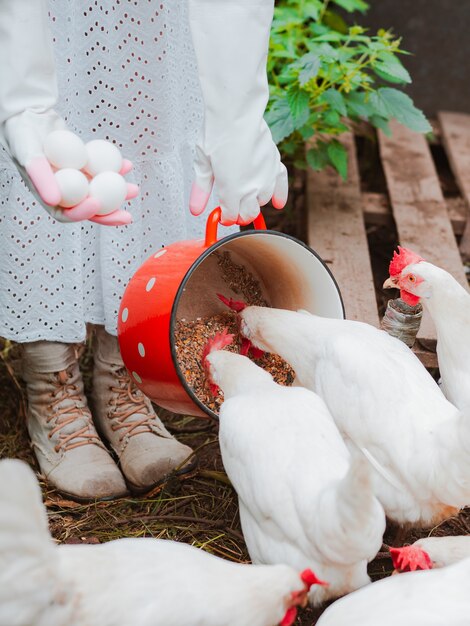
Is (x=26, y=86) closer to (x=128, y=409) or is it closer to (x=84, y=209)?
(x=84, y=209)

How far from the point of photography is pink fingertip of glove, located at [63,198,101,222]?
1.25 m

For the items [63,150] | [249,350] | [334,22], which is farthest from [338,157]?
[63,150]

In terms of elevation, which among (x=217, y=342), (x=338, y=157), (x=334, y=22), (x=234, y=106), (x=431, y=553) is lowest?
(x=431, y=553)

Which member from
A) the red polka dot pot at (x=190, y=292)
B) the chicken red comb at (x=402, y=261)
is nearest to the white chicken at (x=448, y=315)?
the chicken red comb at (x=402, y=261)

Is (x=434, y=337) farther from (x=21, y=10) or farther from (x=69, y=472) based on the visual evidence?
(x=21, y=10)

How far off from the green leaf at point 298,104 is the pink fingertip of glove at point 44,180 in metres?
0.99

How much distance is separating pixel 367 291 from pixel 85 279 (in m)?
0.63

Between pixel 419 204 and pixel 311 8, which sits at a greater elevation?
pixel 311 8

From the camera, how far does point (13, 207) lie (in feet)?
5.39

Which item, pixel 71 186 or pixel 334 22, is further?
pixel 334 22

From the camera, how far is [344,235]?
7.41ft

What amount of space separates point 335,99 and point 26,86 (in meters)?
1.04

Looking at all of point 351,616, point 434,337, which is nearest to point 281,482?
point 351,616

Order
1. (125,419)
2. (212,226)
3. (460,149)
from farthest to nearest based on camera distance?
(460,149), (125,419), (212,226)
